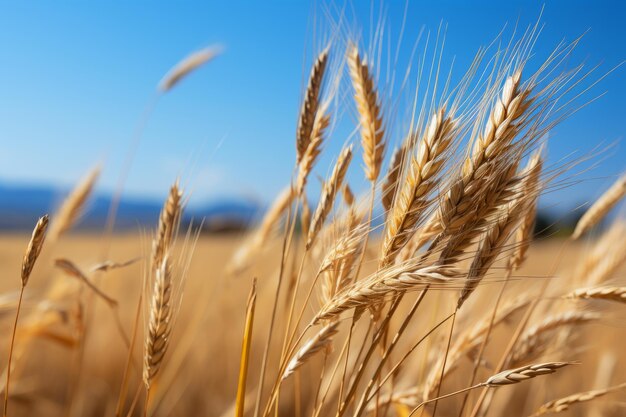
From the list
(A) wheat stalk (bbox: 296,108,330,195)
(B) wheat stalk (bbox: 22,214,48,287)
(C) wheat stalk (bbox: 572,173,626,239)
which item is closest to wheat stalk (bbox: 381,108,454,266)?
(A) wheat stalk (bbox: 296,108,330,195)

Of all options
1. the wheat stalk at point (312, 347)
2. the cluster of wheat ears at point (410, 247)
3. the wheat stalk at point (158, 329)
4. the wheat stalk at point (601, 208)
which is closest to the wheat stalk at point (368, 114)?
the cluster of wheat ears at point (410, 247)

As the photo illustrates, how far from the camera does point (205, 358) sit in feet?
11.6

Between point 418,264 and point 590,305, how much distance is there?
0.89m

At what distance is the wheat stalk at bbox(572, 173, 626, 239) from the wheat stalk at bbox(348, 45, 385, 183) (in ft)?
2.32

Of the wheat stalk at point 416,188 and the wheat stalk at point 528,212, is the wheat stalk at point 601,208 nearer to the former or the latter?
the wheat stalk at point 528,212

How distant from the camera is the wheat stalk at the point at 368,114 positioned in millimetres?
1229

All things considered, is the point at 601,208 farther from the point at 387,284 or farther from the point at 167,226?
the point at 167,226

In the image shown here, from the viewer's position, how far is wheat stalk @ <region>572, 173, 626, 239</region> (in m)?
1.61

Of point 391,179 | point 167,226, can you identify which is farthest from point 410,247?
point 167,226

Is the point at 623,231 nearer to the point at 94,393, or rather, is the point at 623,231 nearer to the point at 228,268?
the point at 228,268

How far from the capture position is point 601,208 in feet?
5.34

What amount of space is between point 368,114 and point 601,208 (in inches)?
31.5

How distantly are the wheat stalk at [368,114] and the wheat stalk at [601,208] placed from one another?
0.71 metres

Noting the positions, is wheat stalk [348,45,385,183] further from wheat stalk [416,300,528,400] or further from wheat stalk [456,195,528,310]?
wheat stalk [416,300,528,400]
